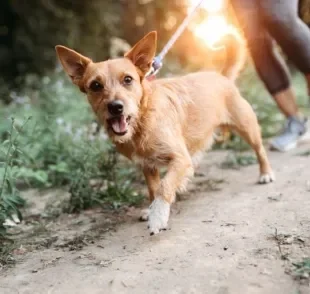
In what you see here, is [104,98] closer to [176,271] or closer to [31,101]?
[176,271]

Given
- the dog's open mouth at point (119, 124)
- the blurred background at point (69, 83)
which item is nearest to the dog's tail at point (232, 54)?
the blurred background at point (69, 83)

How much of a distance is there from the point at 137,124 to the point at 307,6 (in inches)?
91.8

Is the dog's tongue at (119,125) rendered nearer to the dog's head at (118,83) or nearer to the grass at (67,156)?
the dog's head at (118,83)

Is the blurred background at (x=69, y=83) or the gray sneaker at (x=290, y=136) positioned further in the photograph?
the gray sneaker at (x=290, y=136)

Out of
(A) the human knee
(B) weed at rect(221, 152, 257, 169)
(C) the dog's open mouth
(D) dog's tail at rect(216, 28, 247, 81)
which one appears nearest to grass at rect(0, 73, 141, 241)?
(C) the dog's open mouth

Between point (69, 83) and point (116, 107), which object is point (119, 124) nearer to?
point (116, 107)

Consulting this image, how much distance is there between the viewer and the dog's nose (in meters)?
3.13

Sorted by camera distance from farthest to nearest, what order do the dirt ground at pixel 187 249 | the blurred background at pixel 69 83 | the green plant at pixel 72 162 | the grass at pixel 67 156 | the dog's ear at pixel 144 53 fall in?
the blurred background at pixel 69 83 < the green plant at pixel 72 162 < the grass at pixel 67 156 < the dog's ear at pixel 144 53 < the dirt ground at pixel 187 249

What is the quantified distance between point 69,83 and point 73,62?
5.02m

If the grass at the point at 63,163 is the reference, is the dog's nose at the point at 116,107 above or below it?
above

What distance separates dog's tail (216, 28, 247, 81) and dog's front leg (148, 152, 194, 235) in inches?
52.9

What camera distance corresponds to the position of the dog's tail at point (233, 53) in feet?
14.8

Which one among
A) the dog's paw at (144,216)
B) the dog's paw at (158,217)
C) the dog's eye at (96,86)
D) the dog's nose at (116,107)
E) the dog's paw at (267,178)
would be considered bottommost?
the dog's paw at (267,178)

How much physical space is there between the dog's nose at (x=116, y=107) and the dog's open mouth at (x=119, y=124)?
0.19ft
